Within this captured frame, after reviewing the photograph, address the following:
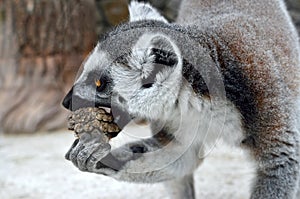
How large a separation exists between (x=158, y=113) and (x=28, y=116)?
12.8 feet

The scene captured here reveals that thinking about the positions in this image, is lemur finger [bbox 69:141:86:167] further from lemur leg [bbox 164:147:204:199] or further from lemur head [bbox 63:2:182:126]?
lemur leg [bbox 164:147:204:199]

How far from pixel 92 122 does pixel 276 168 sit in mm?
1064

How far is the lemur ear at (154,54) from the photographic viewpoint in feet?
10.7

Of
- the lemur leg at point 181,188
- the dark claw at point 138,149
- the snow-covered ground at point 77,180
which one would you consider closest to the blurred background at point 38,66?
the snow-covered ground at point 77,180

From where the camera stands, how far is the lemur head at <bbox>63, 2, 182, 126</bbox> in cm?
327

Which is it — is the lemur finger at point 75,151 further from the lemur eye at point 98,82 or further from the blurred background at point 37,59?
the blurred background at point 37,59

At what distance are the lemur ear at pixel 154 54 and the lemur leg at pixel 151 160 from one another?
1.92ft

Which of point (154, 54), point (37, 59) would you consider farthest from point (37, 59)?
point (154, 54)

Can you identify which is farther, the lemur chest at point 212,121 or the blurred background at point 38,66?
the blurred background at point 38,66

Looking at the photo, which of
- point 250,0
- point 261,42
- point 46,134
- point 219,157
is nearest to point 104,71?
point 261,42

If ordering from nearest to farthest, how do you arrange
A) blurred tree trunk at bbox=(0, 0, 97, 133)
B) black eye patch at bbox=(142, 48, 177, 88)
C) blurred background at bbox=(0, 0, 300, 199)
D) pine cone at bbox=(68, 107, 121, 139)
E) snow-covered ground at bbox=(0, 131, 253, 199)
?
1. black eye patch at bbox=(142, 48, 177, 88)
2. pine cone at bbox=(68, 107, 121, 139)
3. snow-covered ground at bbox=(0, 131, 253, 199)
4. blurred background at bbox=(0, 0, 300, 199)
5. blurred tree trunk at bbox=(0, 0, 97, 133)

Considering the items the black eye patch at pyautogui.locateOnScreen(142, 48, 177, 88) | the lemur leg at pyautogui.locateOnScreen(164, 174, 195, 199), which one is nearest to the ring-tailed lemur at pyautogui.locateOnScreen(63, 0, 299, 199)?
the black eye patch at pyautogui.locateOnScreen(142, 48, 177, 88)

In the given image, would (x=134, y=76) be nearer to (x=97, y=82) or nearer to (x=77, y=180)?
(x=97, y=82)

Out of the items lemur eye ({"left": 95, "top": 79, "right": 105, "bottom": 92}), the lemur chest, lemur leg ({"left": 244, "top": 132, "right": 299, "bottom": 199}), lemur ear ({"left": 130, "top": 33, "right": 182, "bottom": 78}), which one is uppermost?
lemur ear ({"left": 130, "top": 33, "right": 182, "bottom": 78})
